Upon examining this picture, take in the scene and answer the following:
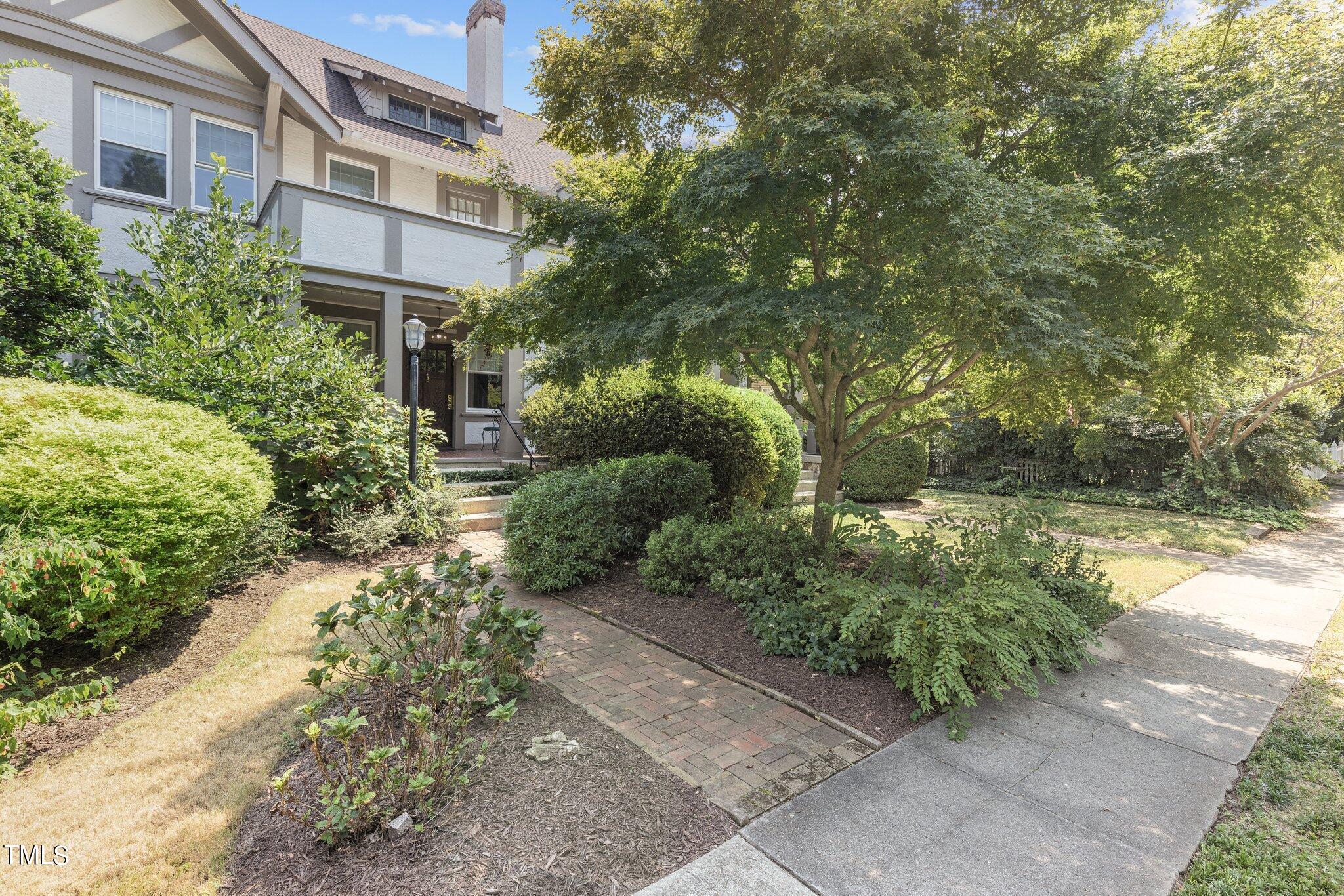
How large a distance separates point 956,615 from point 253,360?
6.58m

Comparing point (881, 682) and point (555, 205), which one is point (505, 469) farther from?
point (881, 682)

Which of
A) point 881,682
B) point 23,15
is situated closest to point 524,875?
point 881,682

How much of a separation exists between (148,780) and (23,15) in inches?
451

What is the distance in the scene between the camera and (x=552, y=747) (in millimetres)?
3178

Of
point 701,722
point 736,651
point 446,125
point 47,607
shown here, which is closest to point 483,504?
point 736,651

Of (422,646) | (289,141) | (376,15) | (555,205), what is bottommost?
(422,646)

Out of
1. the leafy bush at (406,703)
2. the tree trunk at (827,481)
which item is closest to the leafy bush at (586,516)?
the tree trunk at (827,481)

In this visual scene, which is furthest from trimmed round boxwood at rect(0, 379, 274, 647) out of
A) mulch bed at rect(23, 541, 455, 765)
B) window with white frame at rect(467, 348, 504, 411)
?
window with white frame at rect(467, 348, 504, 411)

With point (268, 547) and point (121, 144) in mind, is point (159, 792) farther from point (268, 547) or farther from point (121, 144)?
point (121, 144)

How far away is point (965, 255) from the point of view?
12.3 feet

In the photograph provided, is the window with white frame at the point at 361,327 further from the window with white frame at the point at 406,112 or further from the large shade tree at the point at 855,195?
the large shade tree at the point at 855,195

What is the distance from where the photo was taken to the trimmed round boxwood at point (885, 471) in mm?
13570

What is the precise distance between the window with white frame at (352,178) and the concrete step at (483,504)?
6.75 metres

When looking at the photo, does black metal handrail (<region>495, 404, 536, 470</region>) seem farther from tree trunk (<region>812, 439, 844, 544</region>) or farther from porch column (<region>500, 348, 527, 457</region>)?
tree trunk (<region>812, 439, 844, 544</region>)
